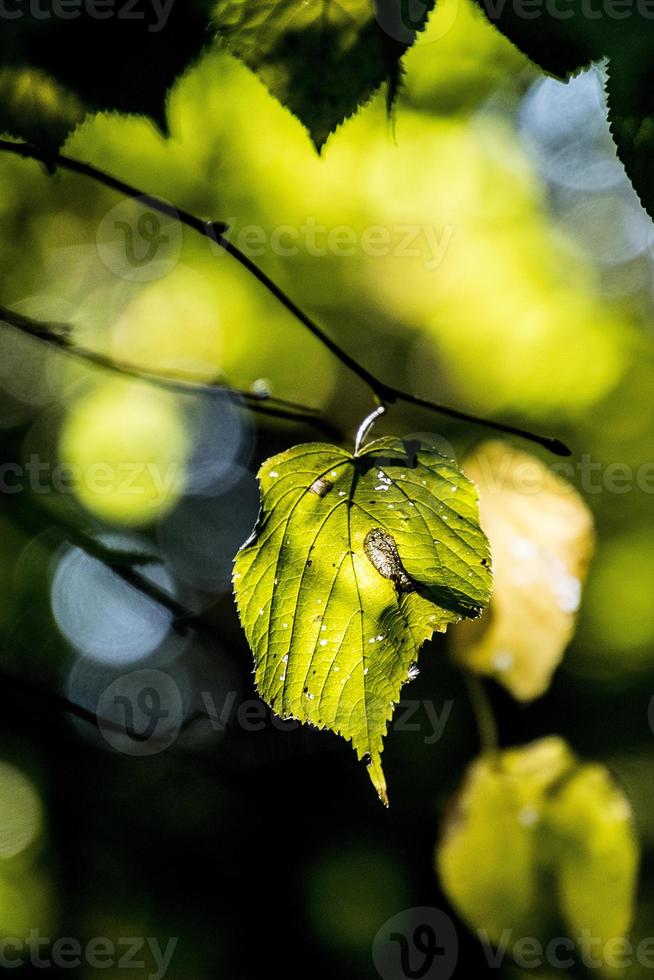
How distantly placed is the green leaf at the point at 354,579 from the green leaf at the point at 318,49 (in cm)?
31

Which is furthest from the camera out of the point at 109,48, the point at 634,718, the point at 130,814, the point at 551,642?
the point at 634,718

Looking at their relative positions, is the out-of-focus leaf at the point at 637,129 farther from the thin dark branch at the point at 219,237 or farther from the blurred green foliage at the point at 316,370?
the blurred green foliage at the point at 316,370

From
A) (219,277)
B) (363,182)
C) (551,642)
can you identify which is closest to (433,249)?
(363,182)

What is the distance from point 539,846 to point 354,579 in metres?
0.83

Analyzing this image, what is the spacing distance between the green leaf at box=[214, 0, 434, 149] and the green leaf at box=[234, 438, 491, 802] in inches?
12.4

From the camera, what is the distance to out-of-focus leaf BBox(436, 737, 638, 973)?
3.97 feet

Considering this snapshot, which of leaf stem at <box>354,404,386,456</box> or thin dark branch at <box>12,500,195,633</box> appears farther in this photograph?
thin dark branch at <box>12,500,195,633</box>

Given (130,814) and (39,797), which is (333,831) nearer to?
(130,814)

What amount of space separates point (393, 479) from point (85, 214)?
411cm

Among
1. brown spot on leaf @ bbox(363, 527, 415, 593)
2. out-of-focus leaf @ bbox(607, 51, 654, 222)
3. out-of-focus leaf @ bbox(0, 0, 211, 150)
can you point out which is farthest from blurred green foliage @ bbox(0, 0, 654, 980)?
out-of-focus leaf @ bbox(607, 51, 654, 222)

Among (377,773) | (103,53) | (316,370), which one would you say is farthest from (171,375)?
(316,370)

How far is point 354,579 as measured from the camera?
692 millimetres

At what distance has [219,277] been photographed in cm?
409

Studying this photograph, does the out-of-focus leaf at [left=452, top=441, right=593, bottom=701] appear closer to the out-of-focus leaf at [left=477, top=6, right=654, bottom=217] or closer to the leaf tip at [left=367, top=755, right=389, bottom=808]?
the leaf tip at [left=367, top=755, right=389, bottom=808]
